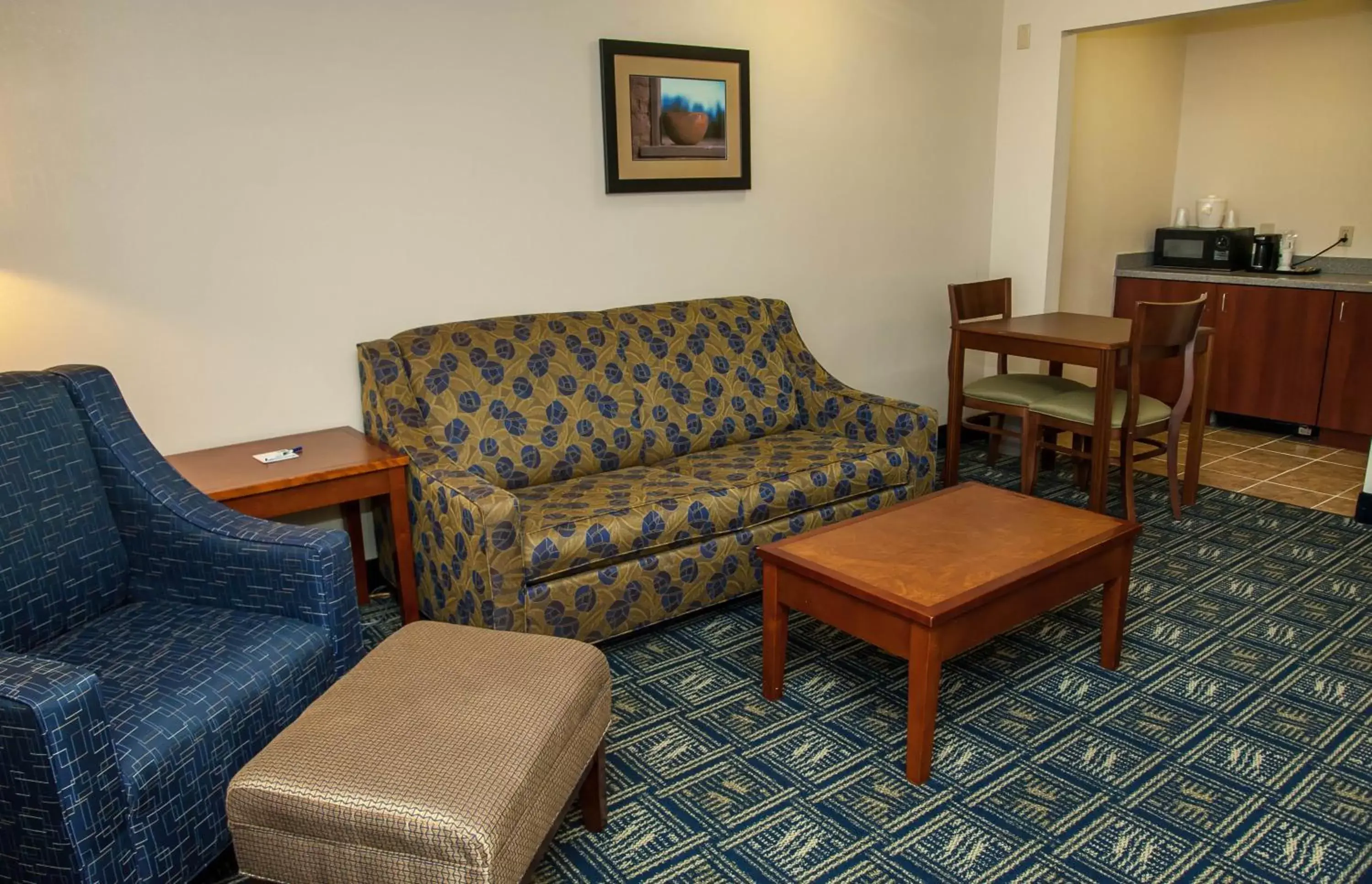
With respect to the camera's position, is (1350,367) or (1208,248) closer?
(1350,367)

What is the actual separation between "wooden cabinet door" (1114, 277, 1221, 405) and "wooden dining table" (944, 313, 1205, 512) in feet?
3.85

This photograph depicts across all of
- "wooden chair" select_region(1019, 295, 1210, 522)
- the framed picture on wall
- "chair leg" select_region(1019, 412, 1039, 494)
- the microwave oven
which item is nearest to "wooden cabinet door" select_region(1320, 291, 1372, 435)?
the microwave oven

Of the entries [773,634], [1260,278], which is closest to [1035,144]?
[1260,278]

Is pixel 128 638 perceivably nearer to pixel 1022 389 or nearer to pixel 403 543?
pixel 403 543

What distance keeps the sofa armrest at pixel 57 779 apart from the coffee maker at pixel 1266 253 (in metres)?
5.37

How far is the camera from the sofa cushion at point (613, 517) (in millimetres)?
2592

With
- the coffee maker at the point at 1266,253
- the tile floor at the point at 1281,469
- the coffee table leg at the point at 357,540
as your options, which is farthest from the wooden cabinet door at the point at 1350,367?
the coffee table leg at the point at 357,540

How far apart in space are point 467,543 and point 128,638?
820mm

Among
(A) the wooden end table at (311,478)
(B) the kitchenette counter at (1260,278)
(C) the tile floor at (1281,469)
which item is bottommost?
(C) the tile floor at (1281,469)

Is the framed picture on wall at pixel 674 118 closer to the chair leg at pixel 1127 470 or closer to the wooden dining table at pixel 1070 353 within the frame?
the wooden dining table at pixel 1070 353

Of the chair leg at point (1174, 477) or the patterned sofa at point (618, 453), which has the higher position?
the patterned sofa at point (618, 453)

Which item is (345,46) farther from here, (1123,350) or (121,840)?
(1123,350)

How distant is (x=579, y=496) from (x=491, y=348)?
630mm

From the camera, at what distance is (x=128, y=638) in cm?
197
